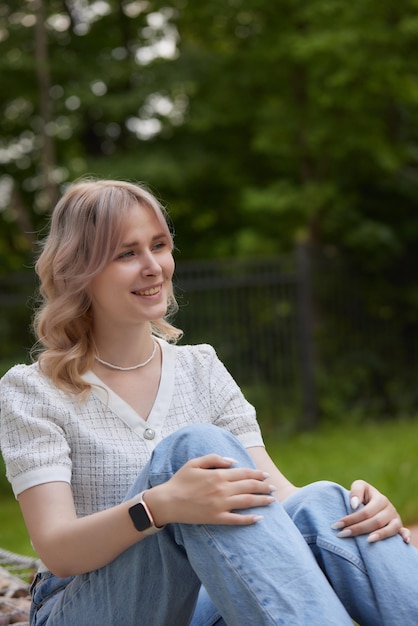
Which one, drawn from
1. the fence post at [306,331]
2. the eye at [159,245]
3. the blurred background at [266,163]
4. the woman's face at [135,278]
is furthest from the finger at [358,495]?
the fence post at [306,331]

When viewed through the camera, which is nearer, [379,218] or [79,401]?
[79,401]

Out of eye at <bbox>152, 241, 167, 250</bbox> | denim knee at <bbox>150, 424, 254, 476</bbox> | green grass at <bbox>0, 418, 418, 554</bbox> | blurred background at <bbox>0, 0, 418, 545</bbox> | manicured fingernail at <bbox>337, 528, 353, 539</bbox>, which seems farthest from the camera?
blurred background at <bbox>0, 0, 418, 545</bbox>

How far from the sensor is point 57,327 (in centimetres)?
225

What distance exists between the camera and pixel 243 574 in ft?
5.95

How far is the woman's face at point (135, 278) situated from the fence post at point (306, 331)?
6.42m

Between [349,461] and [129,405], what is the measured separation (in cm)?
456

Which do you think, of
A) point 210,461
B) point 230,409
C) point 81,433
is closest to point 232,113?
→ point 230,409

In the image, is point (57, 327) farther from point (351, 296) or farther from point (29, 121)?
point (29, 121)

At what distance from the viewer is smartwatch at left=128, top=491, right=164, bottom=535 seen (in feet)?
6.05

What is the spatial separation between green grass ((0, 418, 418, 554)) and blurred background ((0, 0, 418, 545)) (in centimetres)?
7

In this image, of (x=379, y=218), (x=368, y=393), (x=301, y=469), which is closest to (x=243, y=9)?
(x=379, y=218)

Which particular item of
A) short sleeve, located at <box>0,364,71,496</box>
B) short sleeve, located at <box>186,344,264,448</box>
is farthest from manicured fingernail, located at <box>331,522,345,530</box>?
short sleeve, located at <box>0,364,71,496</box>

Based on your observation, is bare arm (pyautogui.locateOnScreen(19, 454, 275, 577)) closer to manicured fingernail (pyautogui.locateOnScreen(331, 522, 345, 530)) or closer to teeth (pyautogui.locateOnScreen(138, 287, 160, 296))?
manicured fingernail (pyautogui.locateOnScreen(331, 522, 345, 530))

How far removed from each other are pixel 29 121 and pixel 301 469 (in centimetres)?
556
